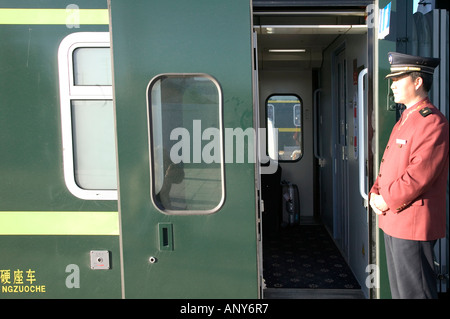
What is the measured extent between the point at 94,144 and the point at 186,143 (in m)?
0.58

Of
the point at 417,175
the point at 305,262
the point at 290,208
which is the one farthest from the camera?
the point at 290,208

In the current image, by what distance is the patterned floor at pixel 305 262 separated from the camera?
372 centimetres

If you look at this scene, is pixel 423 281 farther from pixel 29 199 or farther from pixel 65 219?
pixel 29 199

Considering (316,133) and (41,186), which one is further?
(316,133)

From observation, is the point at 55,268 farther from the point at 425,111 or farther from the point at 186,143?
the point at 425,111

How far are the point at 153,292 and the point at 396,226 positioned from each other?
4.94 ft

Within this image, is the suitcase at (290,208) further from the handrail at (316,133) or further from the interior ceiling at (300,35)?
the interior ceiling at (300,35)

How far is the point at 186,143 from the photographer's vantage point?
8.61ft

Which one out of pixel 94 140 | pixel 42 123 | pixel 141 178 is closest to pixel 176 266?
pixel 141 178

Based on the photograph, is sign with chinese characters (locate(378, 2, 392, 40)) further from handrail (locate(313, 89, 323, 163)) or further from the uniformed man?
handrail (locate(313, 89, 323, 163))

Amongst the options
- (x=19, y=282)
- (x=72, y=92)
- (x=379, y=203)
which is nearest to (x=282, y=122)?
(x=379, y=203)

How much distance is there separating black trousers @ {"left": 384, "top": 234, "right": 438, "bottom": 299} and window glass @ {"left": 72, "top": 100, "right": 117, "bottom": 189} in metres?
1.72

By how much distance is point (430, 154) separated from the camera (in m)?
2.17

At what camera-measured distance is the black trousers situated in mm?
2297
